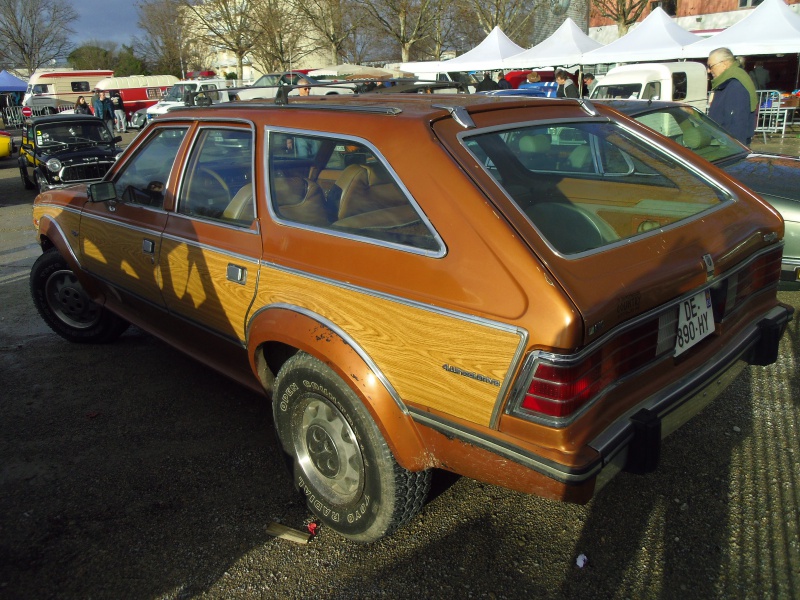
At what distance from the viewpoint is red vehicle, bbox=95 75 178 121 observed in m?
34.2

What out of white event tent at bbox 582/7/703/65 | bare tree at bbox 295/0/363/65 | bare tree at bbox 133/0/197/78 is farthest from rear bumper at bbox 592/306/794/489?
bare tree at bbox 133/0/197/78

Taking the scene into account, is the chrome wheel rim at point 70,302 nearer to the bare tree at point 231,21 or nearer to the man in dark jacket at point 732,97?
the man in dark jacket at point 732,97

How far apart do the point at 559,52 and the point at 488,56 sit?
2448 millimetres

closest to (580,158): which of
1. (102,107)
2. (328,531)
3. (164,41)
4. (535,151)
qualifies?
(535,151)

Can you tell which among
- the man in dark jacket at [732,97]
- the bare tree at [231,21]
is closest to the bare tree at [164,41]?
the bare tree at [231,21]

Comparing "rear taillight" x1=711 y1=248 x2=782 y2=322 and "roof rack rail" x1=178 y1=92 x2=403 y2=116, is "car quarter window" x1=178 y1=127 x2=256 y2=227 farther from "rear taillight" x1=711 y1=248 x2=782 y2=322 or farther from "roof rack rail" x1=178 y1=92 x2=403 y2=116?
"rear taillight" x1=711 y1=248 x2=782 y2=322

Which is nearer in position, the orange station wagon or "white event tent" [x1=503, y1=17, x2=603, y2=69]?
the orange station wagon

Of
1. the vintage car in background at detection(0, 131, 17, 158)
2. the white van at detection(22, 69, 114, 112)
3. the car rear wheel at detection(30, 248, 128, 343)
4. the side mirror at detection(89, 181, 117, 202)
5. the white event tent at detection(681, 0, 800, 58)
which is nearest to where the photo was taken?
the side mirror at detection(89, 181, 117, 202)

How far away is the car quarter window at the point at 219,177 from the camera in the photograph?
323 centimetres

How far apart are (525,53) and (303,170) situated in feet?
56.7

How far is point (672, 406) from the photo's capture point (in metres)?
2.39

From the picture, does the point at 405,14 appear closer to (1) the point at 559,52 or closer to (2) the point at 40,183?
(1) the point at 559,52

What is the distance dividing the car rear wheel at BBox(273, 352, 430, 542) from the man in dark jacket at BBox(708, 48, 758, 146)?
622 centimetres

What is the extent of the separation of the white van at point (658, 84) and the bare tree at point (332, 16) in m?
24.8
